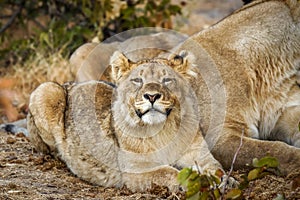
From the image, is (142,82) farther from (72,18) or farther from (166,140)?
(72,18)

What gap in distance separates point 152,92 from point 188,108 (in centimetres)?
50

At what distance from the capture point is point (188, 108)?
5.05 meters

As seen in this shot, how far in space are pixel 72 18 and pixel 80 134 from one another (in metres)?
4.71

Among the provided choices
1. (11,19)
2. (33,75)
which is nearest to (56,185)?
(33,75)

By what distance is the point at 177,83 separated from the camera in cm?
493

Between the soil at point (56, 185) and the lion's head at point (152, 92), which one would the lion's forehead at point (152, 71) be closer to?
the lion's head at point (152, 92)

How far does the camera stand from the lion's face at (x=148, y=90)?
4.65 m

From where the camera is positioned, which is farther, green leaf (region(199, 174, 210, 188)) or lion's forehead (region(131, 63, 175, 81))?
lion's forehead (region(131, 63, 175, 81))

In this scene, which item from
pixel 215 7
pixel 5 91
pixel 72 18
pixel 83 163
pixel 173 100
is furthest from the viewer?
pixel 215 7

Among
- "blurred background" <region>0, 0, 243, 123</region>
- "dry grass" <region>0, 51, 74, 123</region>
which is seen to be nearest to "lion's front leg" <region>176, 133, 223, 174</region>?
"blurred background" <region>0, 0, 243, 123</region>

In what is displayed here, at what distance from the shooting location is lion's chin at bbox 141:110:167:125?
4656 millimetres

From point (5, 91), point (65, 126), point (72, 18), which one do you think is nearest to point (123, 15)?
point (72, 18)

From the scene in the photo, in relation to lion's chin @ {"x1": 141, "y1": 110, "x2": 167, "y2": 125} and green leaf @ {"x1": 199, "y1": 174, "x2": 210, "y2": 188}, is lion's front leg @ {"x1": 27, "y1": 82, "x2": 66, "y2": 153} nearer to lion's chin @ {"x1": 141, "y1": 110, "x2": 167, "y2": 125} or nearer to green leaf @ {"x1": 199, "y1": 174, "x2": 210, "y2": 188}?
lion's chin @ {"x1": 141, "y1": 110, "x2": 167, "y2": 125}

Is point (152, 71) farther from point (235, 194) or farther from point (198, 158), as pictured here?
point (235, 194)
